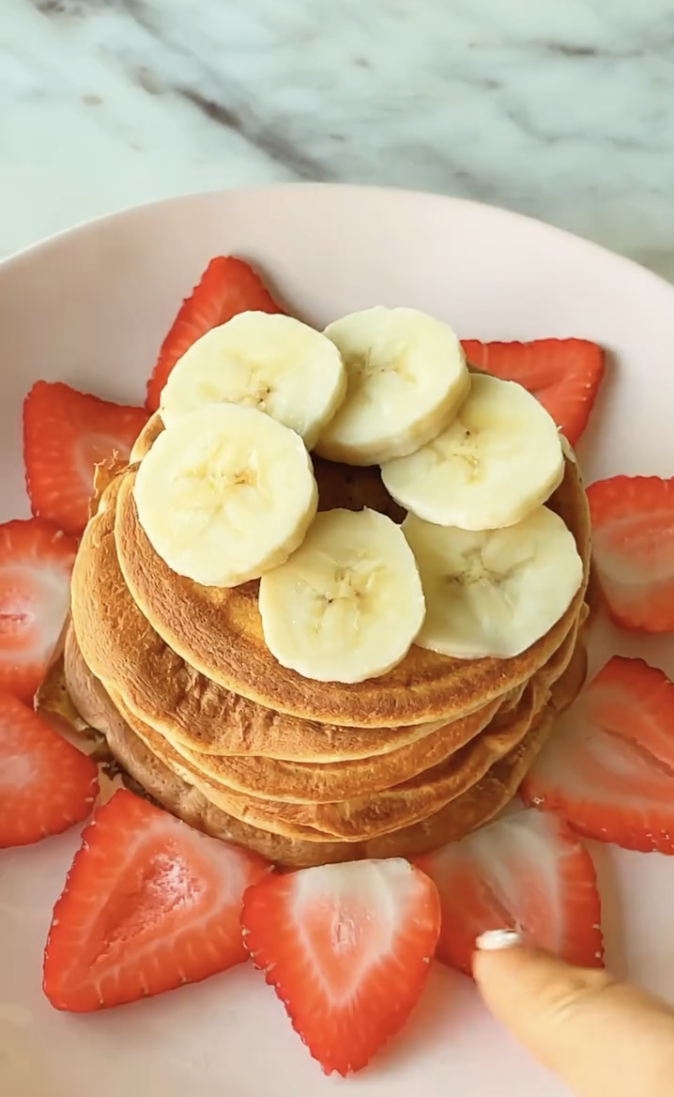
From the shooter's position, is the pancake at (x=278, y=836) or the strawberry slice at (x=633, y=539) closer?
the pancake at (x=278, y=836)

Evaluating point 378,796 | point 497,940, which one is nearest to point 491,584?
point 378,796

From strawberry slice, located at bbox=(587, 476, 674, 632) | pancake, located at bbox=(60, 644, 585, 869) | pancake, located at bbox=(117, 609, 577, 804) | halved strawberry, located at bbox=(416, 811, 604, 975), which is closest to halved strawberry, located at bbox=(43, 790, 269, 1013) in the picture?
pancake, located at bbox=(60, 644, 585, 869)

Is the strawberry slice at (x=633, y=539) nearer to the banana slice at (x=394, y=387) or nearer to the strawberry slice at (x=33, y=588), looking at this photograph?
the banana slice at (x=394, y=387)

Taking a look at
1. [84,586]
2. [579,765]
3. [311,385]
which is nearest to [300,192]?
[311,385]

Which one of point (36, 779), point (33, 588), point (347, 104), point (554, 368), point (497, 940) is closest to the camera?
point (497, 940)

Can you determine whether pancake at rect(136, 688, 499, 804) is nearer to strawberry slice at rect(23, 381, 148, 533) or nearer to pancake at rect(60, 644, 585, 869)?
pancake at rect(60, 644, 585, 869)

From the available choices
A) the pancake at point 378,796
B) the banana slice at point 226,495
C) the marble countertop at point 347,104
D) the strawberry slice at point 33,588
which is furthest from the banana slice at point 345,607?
the marble countertop at point 347,104

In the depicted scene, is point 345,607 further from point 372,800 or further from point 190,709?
point 372,800
